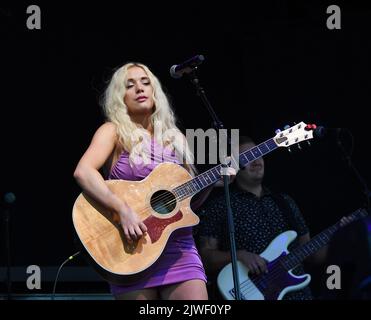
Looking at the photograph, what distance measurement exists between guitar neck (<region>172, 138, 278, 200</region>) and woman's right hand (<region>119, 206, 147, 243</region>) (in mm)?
303

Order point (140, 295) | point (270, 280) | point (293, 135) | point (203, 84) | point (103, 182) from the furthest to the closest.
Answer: point (203, 84) → point (270, 280) → point (293, 135) → point (103, 182) → point (140, 295)

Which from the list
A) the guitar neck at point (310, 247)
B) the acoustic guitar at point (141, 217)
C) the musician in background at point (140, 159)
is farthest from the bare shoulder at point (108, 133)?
the guitar neck at point (310, 247)

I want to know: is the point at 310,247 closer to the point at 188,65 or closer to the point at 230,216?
the point at 230,216

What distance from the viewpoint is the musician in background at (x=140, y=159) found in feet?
10.9

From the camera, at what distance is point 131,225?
11.0ft

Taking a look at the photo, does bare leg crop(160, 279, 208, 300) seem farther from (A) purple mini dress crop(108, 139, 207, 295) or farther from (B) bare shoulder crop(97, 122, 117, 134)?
(B) bare shoulder crop(97, 122, 117, 134)

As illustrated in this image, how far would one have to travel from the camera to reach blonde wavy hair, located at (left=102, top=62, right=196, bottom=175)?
359cm

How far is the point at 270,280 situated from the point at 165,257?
5.54 feet

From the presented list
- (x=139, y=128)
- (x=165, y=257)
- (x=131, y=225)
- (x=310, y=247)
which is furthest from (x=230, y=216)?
(x=310, y=247)

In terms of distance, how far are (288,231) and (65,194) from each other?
1804 mm

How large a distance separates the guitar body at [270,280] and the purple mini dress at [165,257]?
143 centimetres

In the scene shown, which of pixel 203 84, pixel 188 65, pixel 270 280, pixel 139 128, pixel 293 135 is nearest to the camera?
pixel 188 65

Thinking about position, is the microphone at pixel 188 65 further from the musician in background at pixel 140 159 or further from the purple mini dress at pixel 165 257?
the purple mini dress at pixel 165 257

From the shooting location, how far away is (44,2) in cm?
525
